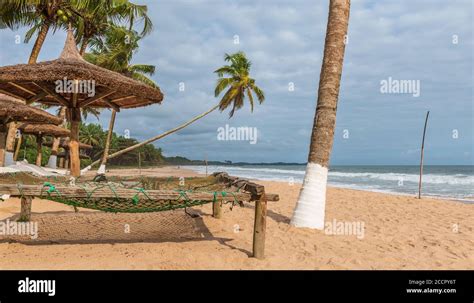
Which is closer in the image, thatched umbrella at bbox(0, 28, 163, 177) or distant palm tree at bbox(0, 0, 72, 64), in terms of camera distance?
thatched umbrella at bbox(0, 28, 163, 177)

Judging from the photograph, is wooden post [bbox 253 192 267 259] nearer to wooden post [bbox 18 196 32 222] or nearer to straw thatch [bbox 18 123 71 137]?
wooden post [bbox 18 196 32 222]

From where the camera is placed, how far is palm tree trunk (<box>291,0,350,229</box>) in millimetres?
5734

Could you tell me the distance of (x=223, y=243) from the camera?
4.81 metres

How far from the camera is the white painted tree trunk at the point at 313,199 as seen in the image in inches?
225

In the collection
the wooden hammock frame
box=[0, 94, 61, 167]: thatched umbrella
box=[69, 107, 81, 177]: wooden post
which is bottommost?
the wooden hammock frame

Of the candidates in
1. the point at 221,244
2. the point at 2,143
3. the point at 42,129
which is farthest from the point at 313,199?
the point at 42,129

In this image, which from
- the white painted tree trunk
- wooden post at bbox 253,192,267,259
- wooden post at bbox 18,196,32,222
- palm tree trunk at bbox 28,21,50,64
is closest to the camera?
wooden post at bbox 253,192,267,259

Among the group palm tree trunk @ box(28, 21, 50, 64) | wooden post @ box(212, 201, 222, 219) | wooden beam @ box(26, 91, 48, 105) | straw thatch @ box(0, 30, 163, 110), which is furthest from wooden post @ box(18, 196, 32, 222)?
palm tree trunk @ box(28, 21, 50, 64)

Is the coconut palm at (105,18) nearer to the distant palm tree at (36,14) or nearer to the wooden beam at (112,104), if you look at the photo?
the distant palm tree at (36,14)

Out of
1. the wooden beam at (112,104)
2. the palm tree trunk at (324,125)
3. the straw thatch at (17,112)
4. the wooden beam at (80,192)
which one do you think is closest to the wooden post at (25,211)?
the wooden beam at (80,192)

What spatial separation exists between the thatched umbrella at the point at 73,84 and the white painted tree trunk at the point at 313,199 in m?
3.69
